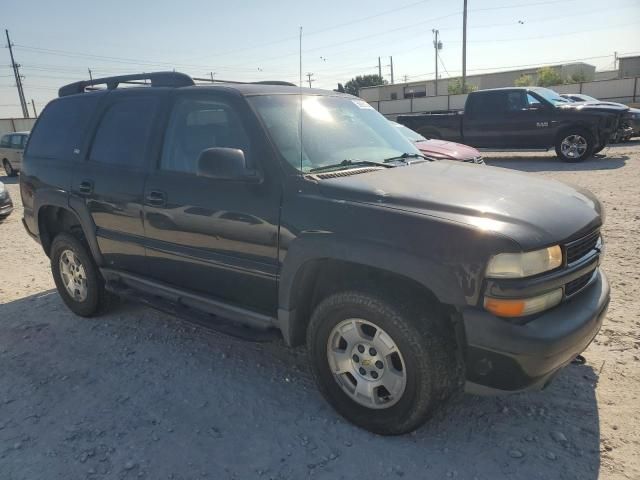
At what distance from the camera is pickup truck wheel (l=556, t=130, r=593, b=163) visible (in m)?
12.8

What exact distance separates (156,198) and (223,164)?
3.00 ft

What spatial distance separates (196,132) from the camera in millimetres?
3582

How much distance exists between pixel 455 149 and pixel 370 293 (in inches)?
271

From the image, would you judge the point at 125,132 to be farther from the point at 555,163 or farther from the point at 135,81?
the point at 555,163

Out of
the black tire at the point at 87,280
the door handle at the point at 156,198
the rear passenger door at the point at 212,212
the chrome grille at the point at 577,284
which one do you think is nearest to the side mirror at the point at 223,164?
the rear passenger door at the point at 212,212

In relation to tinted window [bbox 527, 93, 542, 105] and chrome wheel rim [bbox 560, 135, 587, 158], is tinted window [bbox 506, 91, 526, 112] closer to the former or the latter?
tinted window [bbox 527, 93, 542, 105]

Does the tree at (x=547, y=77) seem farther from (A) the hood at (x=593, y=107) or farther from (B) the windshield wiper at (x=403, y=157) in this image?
(B) the windshield wiper at (x=403, y=157)

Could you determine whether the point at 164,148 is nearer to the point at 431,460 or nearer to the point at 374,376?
the point at 374,376

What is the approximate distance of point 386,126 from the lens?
160 inches

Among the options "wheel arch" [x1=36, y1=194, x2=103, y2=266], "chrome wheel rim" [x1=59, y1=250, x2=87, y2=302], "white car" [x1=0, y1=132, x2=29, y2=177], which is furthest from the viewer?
"white car" [x1=0, y1=132, x2=29, y2=177]

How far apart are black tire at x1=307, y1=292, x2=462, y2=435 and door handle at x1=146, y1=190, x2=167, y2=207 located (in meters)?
1.45

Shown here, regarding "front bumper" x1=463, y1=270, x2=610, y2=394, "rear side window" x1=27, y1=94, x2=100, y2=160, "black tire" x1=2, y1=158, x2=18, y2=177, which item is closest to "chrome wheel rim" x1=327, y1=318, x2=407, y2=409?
"front bumper" x1=463, y1=270, x2=610, y2=394

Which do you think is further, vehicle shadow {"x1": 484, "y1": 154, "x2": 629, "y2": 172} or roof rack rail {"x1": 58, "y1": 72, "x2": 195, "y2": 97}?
Result: vehicle shadow {"x1": 484, "y1": 154, "x2": 629, "y2": 172}

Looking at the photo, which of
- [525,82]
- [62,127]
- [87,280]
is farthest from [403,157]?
[525,82]
